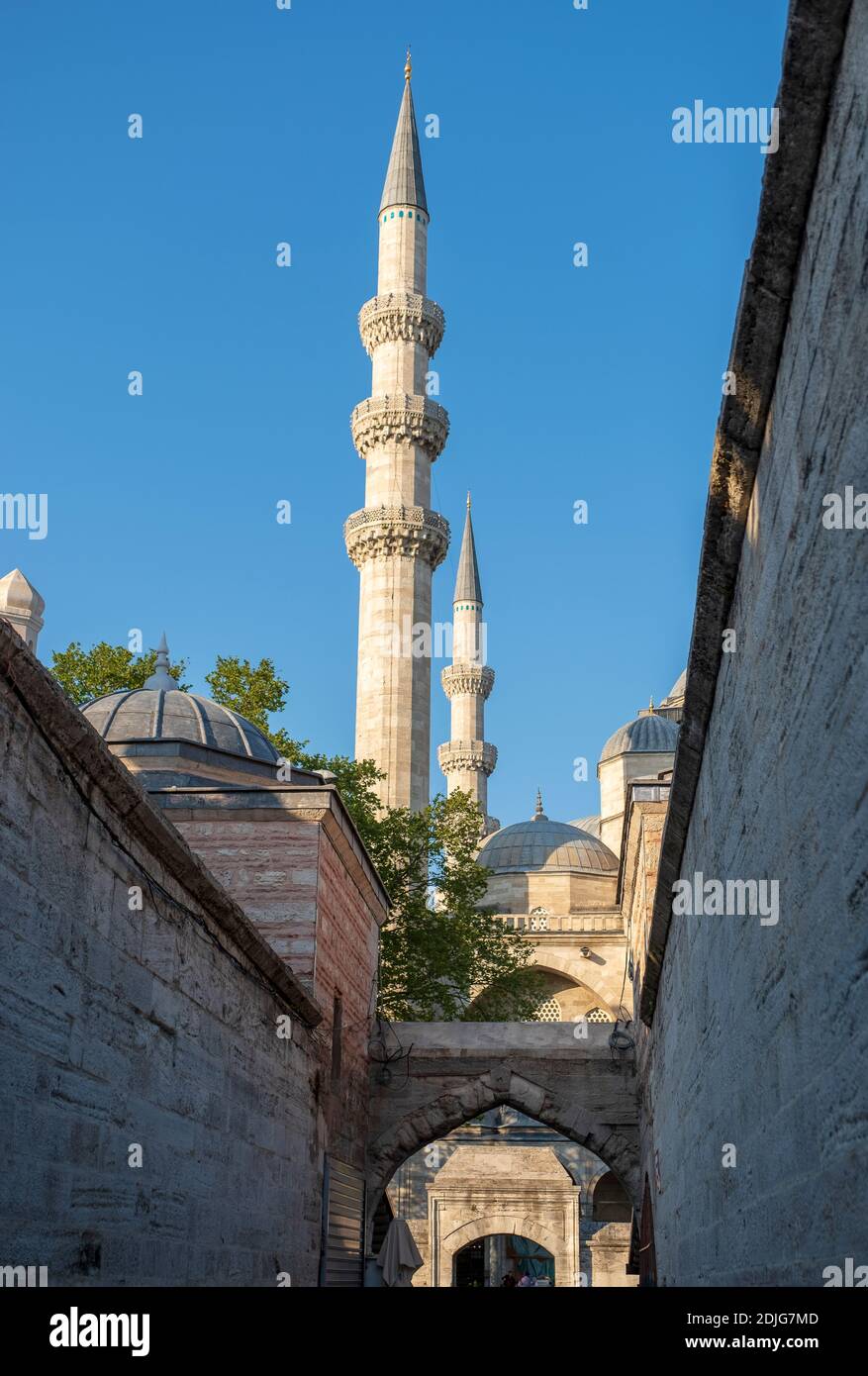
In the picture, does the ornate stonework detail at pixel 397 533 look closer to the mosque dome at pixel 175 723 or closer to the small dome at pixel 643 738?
the small dome at pixel 643 738

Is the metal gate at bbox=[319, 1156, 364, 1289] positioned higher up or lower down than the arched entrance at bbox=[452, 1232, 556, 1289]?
higher up

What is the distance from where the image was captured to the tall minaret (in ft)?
98.4

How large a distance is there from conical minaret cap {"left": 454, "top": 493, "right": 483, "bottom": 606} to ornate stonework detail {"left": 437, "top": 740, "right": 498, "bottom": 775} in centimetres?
1029

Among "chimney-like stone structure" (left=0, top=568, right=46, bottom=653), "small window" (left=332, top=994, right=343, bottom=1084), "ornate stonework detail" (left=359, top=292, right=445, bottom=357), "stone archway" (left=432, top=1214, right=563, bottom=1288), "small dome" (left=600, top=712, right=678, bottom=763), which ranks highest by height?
"ornate stonework detail" (left=359, top=292, right=445, bottom=357)

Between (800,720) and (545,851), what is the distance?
107 feet

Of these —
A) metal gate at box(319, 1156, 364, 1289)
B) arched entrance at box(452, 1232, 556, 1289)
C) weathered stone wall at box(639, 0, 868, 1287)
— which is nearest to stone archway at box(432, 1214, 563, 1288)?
arched entrance at box(452, 1232, 556, 1289)

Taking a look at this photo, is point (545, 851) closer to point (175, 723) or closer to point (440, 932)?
point (440, 932)

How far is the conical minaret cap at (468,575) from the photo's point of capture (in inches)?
2143

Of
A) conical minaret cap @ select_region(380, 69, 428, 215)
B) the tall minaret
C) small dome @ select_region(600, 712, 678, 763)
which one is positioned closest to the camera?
the tall minaret

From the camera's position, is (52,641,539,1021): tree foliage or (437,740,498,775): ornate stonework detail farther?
(437,740,498,775): ornate stonework detail

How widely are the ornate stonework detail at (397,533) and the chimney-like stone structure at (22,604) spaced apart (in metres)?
8.75

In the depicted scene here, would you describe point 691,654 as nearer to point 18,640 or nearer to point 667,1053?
point 18,640

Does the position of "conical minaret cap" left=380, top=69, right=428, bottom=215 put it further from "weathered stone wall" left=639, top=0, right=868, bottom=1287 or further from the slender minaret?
"weathered stone wall" left=639, top=0, right=868, bottom=1287
